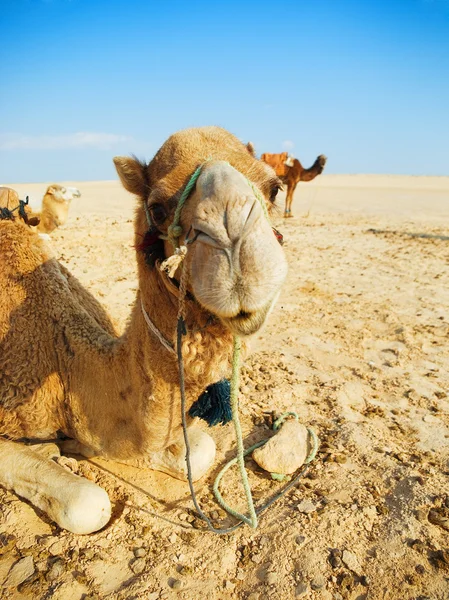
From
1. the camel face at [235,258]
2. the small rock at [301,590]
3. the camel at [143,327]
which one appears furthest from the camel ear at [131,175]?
the small rock at [301,590]

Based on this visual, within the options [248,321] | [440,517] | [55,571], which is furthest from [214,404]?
[440,517]

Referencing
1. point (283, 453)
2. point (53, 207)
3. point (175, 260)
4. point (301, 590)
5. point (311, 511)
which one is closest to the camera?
point (175, 260)

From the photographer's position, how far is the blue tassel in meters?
2.70

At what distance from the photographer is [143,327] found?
9.07ft

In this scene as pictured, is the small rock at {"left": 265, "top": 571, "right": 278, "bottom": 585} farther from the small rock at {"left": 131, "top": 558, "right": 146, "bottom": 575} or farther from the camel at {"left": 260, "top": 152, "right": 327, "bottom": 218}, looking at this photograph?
the camel at {"left": 260, "top": 152, "right": 327, "bottom": 218}

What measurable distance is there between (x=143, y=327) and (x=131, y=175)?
88cm

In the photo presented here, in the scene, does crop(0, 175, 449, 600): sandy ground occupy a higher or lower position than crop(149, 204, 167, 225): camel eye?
lower

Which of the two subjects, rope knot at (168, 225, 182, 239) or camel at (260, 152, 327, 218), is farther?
camel at (260, 152, 327, 218)

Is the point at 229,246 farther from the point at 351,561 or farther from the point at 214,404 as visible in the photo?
A: the point at 351,561

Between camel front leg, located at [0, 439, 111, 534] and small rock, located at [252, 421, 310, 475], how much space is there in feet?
4.11

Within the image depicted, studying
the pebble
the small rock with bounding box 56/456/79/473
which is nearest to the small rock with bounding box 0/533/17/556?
the pebble

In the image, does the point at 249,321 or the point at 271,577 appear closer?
the point at 249,321

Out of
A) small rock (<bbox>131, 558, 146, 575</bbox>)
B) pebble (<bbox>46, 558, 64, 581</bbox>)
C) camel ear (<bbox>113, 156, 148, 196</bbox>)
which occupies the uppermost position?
camel ear (<bbox>113, 156, 148, 196</bbox>)

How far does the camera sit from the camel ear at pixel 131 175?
8.80 ft
